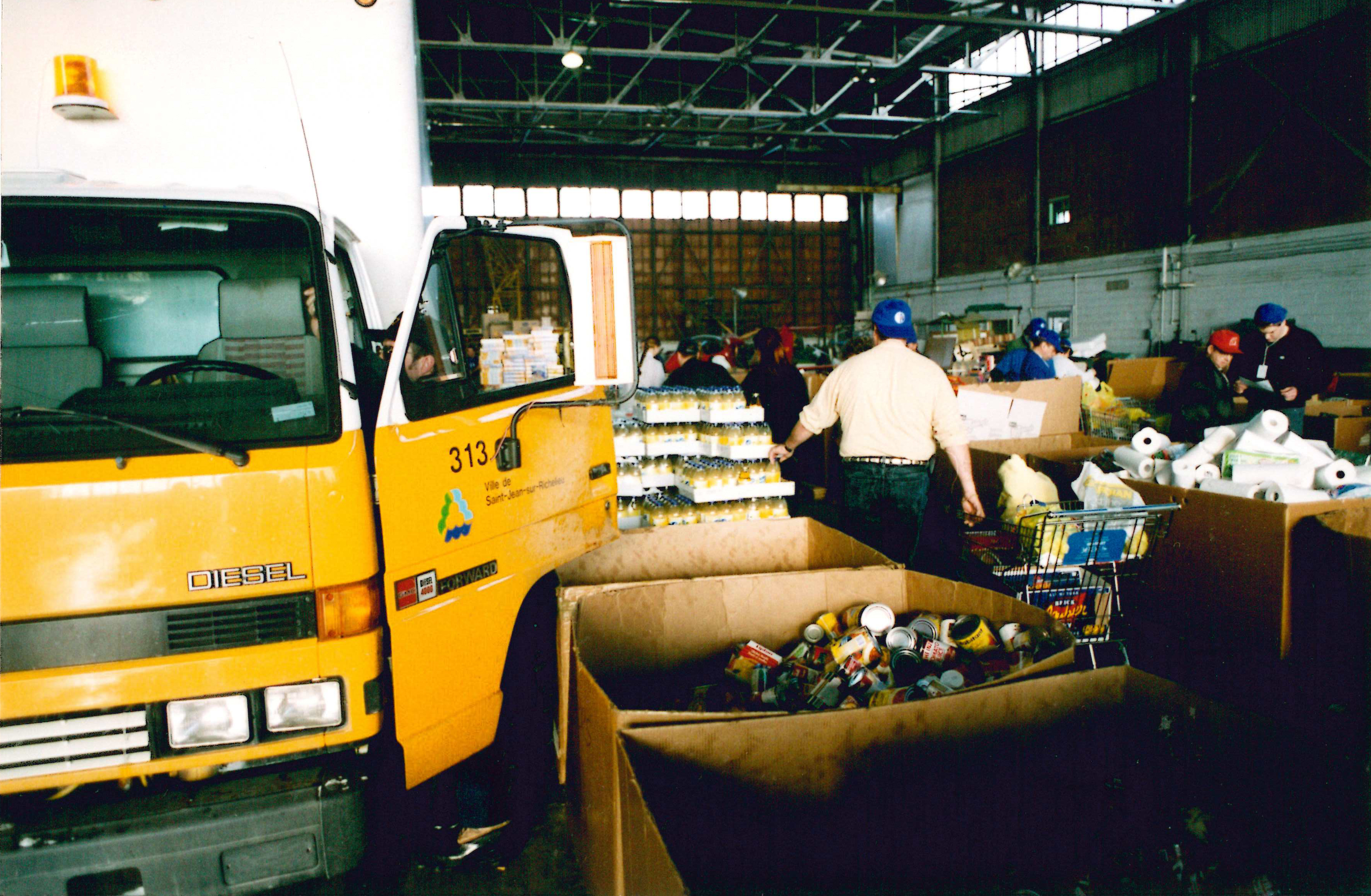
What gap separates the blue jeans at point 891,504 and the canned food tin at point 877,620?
5.88 feet

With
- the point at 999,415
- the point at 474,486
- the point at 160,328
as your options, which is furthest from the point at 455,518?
the point at 999,415

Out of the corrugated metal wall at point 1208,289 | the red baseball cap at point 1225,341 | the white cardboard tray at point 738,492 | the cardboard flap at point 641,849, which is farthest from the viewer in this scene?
the corrugated metal wall at point 1208,289

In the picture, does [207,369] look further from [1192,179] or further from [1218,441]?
[1192,179]

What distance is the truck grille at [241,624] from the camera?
7.07 feet

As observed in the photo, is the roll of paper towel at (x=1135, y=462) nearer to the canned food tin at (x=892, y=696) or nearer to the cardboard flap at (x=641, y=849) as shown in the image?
the canned food tin at (x=892, y=696)

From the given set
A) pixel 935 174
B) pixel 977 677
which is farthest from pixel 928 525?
pixel 935 174

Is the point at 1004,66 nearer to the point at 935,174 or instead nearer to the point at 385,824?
the point at 935,174

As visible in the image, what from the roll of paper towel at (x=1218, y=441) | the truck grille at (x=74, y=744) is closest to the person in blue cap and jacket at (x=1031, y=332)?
the roll of paper towel at (x=1218, y=441)

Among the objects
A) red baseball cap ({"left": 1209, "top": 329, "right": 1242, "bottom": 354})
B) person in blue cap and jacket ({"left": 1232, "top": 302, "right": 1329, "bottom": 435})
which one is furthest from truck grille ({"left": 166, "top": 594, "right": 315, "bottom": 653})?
person in blue cap and jacket ({"left": 1232, "top": 302, "right": 1329, "bottom": 435})

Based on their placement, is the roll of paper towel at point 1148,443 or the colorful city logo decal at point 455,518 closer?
the colorful city logo decal at point 455,518

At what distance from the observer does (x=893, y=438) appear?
439 cm

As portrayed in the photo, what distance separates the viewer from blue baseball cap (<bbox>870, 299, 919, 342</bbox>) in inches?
174

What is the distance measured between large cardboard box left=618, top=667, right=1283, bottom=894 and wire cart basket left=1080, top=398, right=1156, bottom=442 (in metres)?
6.31

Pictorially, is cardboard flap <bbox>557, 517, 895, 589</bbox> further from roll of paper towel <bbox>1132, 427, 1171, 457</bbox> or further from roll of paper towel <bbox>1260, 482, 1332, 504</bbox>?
roll of paper towel <bbox>1132, 427, 1171, 457</bbox>
